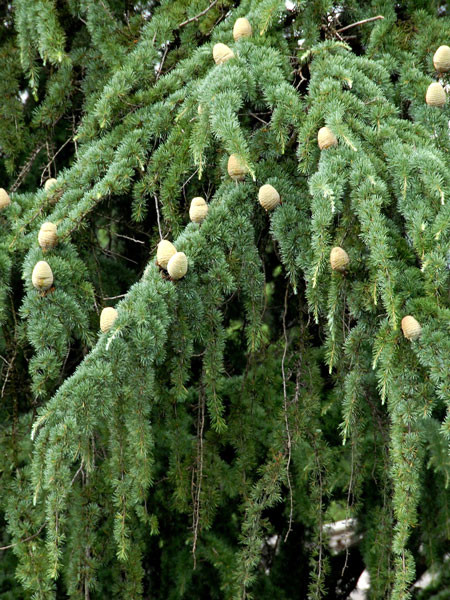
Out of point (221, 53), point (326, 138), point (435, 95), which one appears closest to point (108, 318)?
point (326, 138)

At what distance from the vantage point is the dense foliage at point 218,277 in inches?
64.1

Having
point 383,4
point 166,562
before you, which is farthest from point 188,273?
point 166,562

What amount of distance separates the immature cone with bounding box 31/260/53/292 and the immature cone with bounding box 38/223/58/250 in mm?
125

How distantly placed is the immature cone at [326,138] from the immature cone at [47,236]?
30.1 inches

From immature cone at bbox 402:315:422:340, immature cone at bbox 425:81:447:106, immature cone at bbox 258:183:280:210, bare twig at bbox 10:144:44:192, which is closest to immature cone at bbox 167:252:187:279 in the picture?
immature cone at bbox 258:183:280:210

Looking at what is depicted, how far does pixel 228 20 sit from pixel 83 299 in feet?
3.47

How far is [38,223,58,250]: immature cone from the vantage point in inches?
75.9

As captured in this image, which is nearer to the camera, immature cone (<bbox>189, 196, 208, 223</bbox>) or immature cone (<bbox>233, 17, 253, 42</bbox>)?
immature cone (<bbox>189, 196, 208, 223</bbox>)

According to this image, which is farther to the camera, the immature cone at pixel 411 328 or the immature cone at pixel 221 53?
the immature cone at pixel 221 53

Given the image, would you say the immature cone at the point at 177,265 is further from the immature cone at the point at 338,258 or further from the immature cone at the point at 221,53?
the immature cone at the point at 221,53

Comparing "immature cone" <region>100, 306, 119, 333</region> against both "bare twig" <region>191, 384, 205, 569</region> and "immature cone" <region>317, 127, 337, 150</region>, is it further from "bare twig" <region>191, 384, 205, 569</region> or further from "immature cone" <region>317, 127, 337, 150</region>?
"immature cone" <region>317, 127, 337, 150</region>

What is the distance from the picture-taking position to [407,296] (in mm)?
1581

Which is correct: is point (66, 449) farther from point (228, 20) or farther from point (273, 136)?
point (228, 20)

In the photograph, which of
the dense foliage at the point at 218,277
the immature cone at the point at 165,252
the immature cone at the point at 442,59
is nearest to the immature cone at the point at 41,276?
the dense foliage at the point at 218,277
